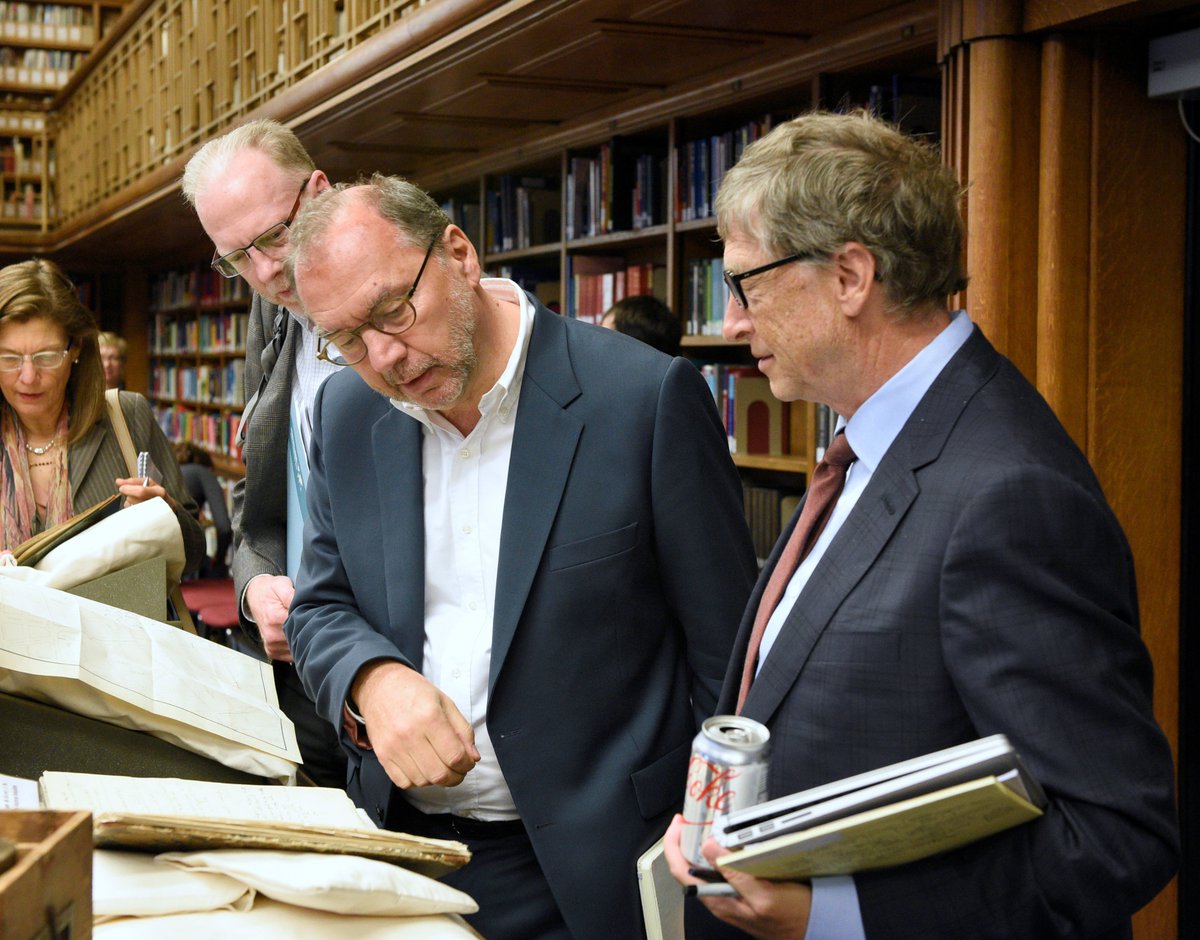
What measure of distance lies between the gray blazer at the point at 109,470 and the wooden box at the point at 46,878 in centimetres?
176

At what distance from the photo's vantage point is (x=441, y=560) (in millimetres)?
1646

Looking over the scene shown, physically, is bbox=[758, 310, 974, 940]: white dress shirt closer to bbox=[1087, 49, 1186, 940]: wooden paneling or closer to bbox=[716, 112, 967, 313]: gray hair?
bbox=[716, 112, 967, 313]: gray hair

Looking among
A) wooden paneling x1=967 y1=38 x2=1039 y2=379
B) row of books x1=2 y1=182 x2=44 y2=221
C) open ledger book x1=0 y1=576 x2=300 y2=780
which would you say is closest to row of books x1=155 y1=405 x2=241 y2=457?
row of books x1=2 y1=182 x2=44 y2=221

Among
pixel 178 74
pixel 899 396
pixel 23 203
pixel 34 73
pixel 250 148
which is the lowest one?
pixel 899 396

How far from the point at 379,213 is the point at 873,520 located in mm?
802

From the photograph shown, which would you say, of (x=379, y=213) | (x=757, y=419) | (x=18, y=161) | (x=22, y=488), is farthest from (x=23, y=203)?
(x=379, y=213)

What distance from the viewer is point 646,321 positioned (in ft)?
12.3

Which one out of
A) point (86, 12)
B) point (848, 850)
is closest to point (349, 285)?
point (848, 850)

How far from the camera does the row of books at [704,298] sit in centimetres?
440

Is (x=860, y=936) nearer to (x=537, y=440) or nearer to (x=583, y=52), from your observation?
(x=537, y=440)

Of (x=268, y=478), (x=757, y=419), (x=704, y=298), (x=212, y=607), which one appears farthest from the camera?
(x=212, y=607)

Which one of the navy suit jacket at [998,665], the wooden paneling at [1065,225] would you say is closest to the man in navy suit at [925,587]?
the navy suit jacket at [998,665]

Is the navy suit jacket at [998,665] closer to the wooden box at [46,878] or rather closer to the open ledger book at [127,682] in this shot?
the wooden box at [46,878]

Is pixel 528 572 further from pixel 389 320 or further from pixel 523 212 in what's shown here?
pixel 523 212
